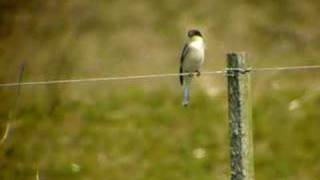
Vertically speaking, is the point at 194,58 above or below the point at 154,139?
above

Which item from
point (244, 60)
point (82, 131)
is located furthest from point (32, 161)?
point (244, 60)

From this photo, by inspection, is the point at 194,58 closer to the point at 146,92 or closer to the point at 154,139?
the point at 154,139

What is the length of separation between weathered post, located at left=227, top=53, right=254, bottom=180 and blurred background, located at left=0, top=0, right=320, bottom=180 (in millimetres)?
3412

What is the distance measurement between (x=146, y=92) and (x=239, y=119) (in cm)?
424

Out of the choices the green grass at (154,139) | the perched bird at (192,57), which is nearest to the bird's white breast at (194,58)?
the perched bird at (192,57)

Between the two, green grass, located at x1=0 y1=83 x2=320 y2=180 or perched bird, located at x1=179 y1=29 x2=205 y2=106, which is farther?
green grass, located at x1=0 y1=83 x2=320 y2=180

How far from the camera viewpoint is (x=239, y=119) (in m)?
2.63

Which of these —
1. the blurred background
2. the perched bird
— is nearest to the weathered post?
the perched bird

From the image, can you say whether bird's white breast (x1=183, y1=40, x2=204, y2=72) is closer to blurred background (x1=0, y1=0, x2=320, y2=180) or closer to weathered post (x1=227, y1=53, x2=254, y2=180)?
blurred background (x1=0, y1=0, x2=320, y2=180)

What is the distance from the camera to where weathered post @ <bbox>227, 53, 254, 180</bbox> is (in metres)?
2.61

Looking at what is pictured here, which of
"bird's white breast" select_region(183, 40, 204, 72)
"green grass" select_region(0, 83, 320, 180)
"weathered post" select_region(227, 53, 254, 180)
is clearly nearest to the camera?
"weathered post" select_region(227, 53, 254, 180)

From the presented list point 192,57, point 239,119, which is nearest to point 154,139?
point 192,57

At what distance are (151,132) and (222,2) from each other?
1.36 m

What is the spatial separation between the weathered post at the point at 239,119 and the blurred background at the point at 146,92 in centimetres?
341
